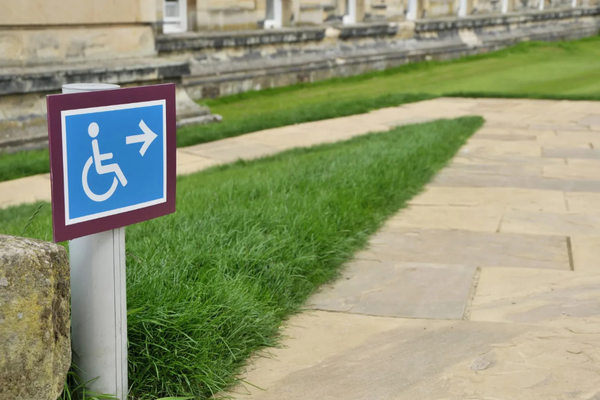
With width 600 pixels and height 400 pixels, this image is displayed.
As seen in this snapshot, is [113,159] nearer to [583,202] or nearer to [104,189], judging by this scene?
[104,189]

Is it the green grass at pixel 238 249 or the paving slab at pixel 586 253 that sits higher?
the green grass at pixel 238 249

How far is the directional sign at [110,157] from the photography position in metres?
2.25

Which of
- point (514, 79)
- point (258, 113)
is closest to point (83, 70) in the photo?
point (258, 113)

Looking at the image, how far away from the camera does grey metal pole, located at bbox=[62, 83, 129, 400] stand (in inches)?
98.3

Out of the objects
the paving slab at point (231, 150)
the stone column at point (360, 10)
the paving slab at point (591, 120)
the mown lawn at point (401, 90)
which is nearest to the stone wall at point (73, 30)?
the mown lawn at point (401, 90)

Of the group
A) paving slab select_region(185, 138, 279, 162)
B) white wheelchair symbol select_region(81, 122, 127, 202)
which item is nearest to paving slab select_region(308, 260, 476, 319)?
white wheelchair symbol select_region(81, 122, 127, 202)

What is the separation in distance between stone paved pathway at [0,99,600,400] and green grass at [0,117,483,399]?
0.13m

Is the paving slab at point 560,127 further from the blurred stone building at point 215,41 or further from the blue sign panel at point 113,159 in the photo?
the blue sign panel at point 113,159

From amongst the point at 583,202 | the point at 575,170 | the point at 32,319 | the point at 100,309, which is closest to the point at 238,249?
the point at 100,309

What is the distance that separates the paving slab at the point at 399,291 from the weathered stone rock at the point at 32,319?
1.70m

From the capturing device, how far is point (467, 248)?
479cm

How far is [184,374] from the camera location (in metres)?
2.83

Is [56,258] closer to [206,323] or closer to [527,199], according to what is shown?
[206,323]

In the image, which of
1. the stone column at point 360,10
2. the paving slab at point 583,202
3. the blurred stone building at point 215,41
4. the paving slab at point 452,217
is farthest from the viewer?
the stone column at point 360,10
